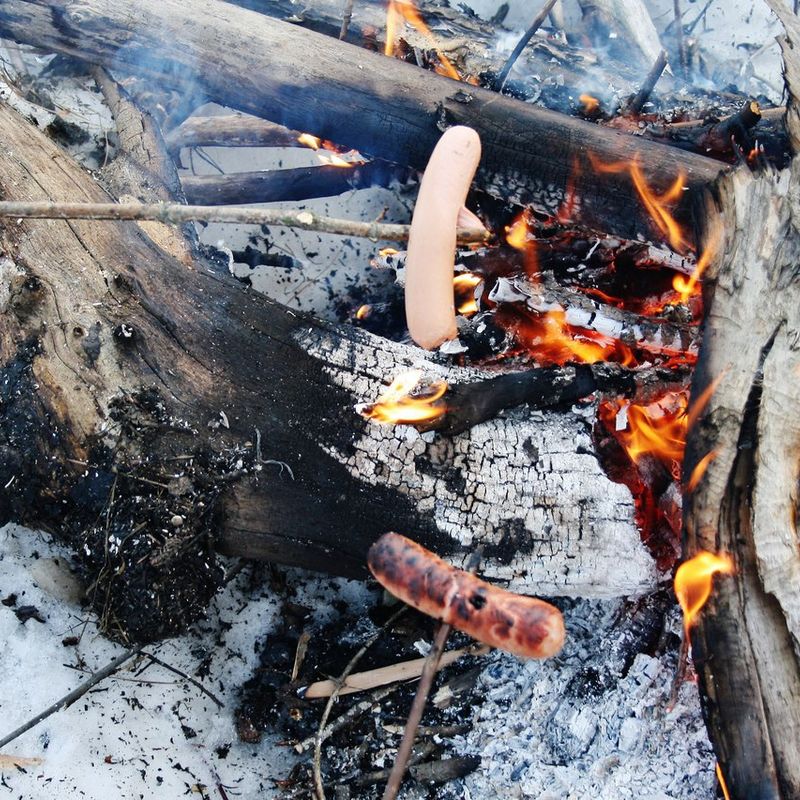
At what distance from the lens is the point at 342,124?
3586 millimetres

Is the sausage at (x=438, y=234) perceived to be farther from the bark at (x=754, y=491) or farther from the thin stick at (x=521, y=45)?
the thin stick at (x=521, y=45)

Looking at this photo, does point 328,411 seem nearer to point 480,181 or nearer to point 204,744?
Answer: point 480,181

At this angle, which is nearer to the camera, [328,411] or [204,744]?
[328,411]

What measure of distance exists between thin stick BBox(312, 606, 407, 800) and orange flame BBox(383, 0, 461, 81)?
2862mm

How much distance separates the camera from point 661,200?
321 centimetres

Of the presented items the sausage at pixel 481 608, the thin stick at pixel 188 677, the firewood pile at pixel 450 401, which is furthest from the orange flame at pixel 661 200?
the thin stick at pixel 188 677

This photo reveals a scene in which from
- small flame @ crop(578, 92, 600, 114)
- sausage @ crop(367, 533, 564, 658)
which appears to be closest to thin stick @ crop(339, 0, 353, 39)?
small flame @ crop(578, 92, 600, 114)

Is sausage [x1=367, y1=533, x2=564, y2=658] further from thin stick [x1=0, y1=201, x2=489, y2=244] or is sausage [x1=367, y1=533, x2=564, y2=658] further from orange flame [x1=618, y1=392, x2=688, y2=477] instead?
orange flame [x1=618, y1=392, x2=688, y2=477]

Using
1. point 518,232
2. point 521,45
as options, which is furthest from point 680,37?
point 518,232

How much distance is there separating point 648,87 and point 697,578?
92.3 inches

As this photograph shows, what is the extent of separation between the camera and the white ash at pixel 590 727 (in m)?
2.98

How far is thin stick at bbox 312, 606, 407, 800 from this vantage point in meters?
3.07

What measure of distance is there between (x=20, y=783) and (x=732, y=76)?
575cm

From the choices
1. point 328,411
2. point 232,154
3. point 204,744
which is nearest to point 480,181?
point 328,411
